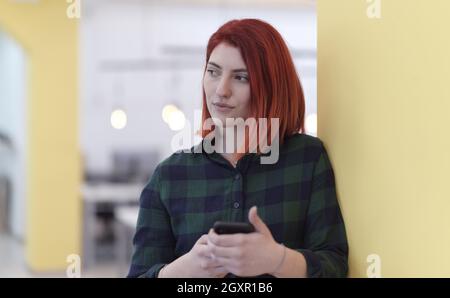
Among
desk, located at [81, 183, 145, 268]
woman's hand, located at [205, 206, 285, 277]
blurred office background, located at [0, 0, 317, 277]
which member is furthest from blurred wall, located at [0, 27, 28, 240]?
woman's hand, located at [205, 206, 285, 277]

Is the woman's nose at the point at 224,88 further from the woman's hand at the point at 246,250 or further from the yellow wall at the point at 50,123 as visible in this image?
the yellow wall at the point at 50,123

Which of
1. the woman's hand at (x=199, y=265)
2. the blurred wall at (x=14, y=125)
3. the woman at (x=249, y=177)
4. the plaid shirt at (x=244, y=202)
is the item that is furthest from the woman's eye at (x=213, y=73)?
the blurred wall at (x=14, y=125)

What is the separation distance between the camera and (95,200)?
5703 mm

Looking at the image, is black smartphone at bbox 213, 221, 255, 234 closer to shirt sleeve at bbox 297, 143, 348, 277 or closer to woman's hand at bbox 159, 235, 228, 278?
woman's hand at bbox 159, 235, 228, 278

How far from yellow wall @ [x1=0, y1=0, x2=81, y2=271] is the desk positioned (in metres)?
0.26

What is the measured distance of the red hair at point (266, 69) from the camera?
1101 mm

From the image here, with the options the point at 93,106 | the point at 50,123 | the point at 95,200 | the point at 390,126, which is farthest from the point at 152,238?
the point at 93,106

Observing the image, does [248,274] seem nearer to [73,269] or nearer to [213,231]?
[213,231]

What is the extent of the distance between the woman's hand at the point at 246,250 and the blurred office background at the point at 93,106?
129 inches

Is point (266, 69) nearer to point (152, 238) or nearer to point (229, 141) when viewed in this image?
point (229, 141)

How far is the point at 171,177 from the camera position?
1.20m

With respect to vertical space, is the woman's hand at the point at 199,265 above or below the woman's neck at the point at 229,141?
below

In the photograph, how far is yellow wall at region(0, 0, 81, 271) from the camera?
202 inches
